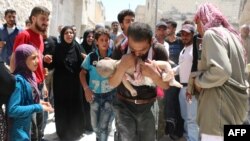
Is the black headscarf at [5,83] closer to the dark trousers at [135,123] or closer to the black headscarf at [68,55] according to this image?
the dark trousers at [135,123]

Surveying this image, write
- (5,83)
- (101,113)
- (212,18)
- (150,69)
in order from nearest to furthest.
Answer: (5,83)
(150,69)
(212,18)
(101,113)

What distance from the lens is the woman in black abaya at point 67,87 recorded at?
4845 mm

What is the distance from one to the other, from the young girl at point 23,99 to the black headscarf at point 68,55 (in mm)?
1874

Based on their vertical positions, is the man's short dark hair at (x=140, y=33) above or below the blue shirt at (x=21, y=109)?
above

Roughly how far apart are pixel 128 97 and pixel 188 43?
6.60 feet

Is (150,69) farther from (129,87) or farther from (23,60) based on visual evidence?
(23,60)

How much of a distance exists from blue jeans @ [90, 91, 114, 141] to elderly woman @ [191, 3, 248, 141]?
1337mm

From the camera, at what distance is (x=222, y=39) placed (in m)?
2.57

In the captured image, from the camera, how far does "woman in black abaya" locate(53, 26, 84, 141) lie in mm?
4845

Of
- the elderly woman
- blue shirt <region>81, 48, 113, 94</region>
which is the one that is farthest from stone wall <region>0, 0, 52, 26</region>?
the elderly woman

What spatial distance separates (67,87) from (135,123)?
7.49 feet

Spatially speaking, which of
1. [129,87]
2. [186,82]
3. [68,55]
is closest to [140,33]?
[129,87]

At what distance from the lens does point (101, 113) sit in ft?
12.4

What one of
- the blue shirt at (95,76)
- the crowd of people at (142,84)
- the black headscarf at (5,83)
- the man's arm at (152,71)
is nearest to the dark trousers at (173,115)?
the crowd of people at (142,84)
